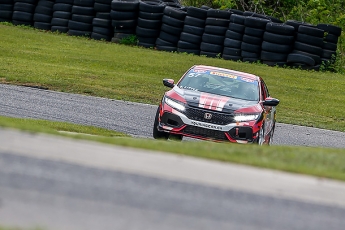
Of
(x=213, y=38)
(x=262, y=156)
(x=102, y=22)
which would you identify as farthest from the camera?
(x=102, y=22)

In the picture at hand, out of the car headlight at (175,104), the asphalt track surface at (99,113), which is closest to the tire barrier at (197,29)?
the asphalt track surface at (99,113)

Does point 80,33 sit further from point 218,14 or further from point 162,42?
point 218,14

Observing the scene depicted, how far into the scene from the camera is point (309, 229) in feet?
20.1

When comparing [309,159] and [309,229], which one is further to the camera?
[309,159]

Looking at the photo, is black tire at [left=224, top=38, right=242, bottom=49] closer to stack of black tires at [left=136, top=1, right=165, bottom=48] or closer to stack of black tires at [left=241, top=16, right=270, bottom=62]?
stack of black tires at [left=241, top=16, right=270, bottom=62]

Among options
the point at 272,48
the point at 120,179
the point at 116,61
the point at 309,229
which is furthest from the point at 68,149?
the point at 272,48

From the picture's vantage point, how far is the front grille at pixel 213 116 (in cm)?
1292

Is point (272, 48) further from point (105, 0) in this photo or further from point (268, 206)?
point (268, 206)

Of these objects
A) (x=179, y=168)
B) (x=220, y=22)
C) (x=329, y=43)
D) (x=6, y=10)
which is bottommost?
(x=6, y=10)

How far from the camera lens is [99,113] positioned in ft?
54.2

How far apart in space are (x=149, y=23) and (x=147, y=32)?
698 mm

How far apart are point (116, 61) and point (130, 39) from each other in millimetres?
3881

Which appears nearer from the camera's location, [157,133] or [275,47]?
[157,133]

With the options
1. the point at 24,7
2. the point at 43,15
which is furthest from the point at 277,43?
the point at 24,7
